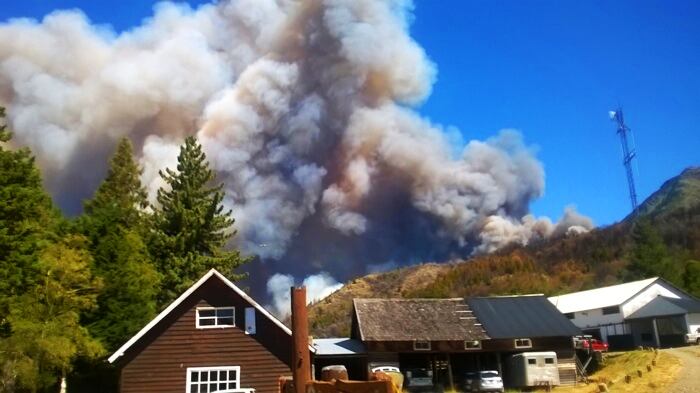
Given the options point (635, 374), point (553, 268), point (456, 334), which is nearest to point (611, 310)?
point (456, 334)

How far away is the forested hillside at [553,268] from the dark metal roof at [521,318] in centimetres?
4629

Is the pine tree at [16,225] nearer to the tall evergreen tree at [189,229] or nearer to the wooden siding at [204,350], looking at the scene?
the wooden siding at [204,350]

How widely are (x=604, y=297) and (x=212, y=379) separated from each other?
178 feet

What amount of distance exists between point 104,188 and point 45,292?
3078 cm

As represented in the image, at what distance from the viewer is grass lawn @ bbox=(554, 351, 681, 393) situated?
108 ft

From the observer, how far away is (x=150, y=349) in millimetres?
33406

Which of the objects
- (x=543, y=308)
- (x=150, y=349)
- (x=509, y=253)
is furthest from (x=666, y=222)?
(x=150, y=349)

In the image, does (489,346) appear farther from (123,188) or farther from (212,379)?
(123,188)

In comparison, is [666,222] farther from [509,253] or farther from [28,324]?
[28,324]

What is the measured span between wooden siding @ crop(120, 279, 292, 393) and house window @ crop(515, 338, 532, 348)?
60.5 feet

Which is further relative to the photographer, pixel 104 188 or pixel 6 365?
pixel 104 188

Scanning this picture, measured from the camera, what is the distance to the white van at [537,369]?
4212 cm

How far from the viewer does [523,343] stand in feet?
147

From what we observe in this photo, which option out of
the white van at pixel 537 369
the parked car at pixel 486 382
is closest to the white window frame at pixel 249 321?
the parked car at pixel 486 382
